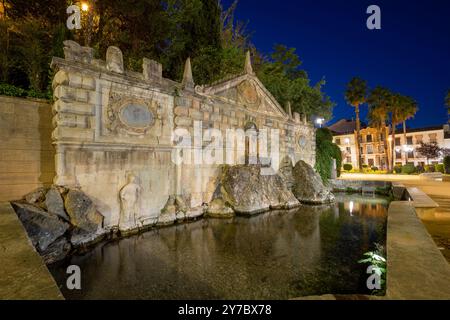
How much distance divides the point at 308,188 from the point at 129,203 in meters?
9.55

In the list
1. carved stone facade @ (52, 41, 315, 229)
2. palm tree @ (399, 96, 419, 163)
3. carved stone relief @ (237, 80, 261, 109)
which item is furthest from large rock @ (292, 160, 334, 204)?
palm tree @ (399, 96, 419, 163)

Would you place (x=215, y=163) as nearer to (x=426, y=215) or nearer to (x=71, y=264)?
(x=71, y=264)

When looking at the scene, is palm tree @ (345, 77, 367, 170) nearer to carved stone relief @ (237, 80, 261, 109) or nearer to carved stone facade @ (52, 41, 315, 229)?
carved stone relief @ (237, 80, 261, 109)

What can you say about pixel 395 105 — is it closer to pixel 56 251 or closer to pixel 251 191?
pixel 251 191

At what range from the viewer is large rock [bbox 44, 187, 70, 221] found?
5.59 metres

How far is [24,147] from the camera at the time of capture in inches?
262

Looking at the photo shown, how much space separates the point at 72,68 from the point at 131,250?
5043 millimetres

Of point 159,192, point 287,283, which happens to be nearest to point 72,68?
point 159,192

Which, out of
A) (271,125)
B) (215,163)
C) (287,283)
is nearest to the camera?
(287,283)

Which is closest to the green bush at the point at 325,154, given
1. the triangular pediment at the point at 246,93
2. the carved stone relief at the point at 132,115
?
the triangular pediment at the point at 246,93

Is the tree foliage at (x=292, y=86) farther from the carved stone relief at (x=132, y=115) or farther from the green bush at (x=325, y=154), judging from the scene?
the carved stone relief at (x=132, y=115)

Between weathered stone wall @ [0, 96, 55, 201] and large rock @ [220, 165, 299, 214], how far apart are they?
623cm

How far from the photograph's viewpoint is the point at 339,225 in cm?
825

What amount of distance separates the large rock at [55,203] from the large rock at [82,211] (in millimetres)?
117
